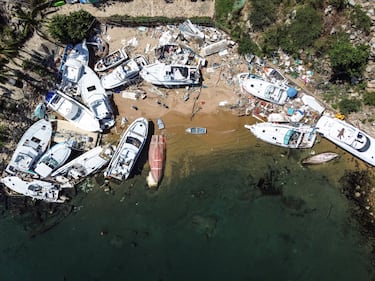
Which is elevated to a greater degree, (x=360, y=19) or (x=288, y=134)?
(x=360, y=19)

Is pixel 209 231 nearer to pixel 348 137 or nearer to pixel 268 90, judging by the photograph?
pixel 268 90

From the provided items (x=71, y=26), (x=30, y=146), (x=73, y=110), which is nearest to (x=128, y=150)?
(x=73, y=110)

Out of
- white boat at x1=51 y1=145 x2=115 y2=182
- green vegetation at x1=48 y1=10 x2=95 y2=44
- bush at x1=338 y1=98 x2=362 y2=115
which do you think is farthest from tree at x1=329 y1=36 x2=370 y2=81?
green vegetation at x1=48 y1=10 x2=95 y2=44

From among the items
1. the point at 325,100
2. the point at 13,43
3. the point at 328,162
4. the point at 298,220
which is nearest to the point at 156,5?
the point at 13,43

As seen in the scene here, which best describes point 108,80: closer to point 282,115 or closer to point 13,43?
point 13,43

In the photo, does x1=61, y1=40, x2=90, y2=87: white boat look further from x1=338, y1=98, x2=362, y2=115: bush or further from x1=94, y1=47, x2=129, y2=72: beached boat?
x1=338, y1=98, x2=362, y2=115: bush

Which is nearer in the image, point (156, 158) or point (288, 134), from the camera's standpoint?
point (288, 134)
